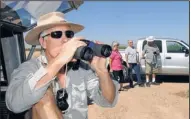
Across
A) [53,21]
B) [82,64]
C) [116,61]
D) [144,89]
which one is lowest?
[144,89]

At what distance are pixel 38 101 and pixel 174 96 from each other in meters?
7.63

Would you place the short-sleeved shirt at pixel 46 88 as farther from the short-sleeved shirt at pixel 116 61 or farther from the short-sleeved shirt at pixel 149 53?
the short-sleeved shirt at pixel 149 53

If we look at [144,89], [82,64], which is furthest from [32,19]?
[144,89]

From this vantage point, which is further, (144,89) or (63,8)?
(144,89)

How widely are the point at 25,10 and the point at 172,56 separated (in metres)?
8.88

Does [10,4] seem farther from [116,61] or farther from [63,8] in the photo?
[116,61]

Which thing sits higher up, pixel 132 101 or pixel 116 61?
pixel 116 61

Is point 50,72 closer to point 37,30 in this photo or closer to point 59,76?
point 59,76

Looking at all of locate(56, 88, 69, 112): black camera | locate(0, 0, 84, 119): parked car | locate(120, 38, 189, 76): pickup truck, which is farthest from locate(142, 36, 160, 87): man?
locate(56, 88, 69, 112): black camera

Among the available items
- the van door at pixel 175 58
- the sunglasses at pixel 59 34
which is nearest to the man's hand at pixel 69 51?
the sunglasses at pixel 59 34

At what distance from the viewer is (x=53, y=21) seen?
229 cm

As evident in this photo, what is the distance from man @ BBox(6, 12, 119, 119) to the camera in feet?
6.10

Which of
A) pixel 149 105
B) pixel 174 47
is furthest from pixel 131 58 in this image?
pixel 149 105

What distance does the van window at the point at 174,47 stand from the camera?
1110 centimetres
